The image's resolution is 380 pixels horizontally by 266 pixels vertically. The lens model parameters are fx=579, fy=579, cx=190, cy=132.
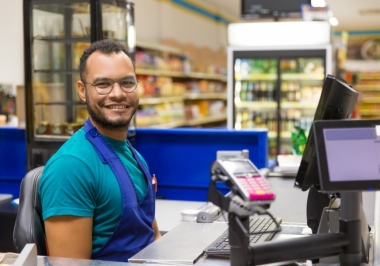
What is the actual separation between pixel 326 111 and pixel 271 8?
4.97 m

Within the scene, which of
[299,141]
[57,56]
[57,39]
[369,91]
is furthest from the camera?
[369,91]

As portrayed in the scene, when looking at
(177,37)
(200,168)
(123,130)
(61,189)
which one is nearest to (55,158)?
(61,189)

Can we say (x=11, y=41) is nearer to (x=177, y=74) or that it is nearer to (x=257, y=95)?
(x=257, y=95)

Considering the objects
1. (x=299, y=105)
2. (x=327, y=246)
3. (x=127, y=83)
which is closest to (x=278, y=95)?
(x=299, y=105)

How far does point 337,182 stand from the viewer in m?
1.51

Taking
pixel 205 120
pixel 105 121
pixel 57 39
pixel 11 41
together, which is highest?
pixel 11 41

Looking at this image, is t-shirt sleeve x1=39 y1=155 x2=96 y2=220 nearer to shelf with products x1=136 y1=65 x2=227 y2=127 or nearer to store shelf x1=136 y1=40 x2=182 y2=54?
shelf with products x1=136 y1=65 x2=227 y2=127

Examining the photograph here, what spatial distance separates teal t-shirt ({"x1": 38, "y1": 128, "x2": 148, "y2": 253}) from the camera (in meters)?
2.00

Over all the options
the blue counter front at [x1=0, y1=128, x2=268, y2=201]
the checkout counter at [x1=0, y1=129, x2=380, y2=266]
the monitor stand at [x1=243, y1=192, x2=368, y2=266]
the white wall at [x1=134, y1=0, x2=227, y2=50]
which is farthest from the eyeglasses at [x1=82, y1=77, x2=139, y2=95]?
the white wall at [x1=134, y1=0, x2=227, y2=50]

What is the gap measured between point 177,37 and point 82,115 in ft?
22.2

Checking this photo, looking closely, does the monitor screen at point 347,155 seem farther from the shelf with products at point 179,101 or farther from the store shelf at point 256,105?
the shelf with products at point 179,101

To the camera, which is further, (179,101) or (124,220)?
(179,101)

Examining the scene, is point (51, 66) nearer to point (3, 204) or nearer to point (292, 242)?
point (3, 204)

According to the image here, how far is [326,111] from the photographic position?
1771 mm
